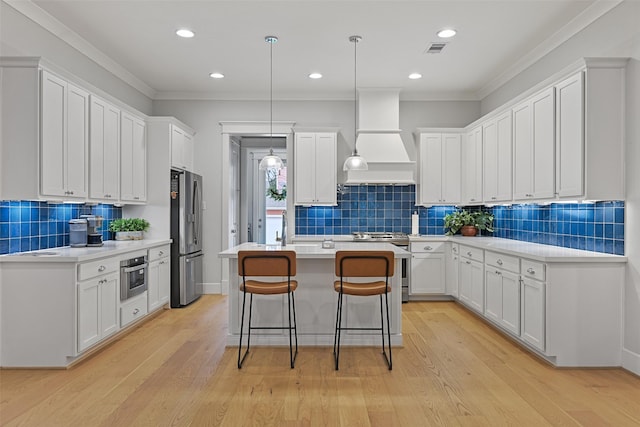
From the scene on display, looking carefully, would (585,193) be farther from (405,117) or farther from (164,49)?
(164,49)

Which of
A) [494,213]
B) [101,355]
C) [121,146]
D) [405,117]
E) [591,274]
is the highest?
[405,117]

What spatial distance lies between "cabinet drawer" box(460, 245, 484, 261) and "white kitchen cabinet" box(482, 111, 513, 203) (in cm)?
62

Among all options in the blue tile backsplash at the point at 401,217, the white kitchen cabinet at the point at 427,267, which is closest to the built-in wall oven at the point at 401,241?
the white kitchen cabinet at the point at 427,267

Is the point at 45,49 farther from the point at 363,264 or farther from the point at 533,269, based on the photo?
the point at 533,269

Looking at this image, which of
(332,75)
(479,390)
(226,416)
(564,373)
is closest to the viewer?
(226,416)

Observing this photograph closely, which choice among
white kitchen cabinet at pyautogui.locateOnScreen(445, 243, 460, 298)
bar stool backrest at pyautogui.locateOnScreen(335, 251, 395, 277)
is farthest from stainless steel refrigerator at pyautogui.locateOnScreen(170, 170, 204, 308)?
white kitchen cabinet at pyautogui.locateOnScreen(445, 243, 460, 298)

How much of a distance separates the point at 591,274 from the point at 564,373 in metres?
0.81

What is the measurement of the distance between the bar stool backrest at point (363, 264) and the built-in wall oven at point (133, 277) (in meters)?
2.22

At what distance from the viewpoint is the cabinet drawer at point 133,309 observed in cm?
443

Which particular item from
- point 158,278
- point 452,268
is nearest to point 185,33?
point 158,278

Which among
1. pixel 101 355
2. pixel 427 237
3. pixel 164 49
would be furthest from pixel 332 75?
pixel 101 355

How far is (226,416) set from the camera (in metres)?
2.76

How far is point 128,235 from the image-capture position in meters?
5.33

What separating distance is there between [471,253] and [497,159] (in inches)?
45.2
